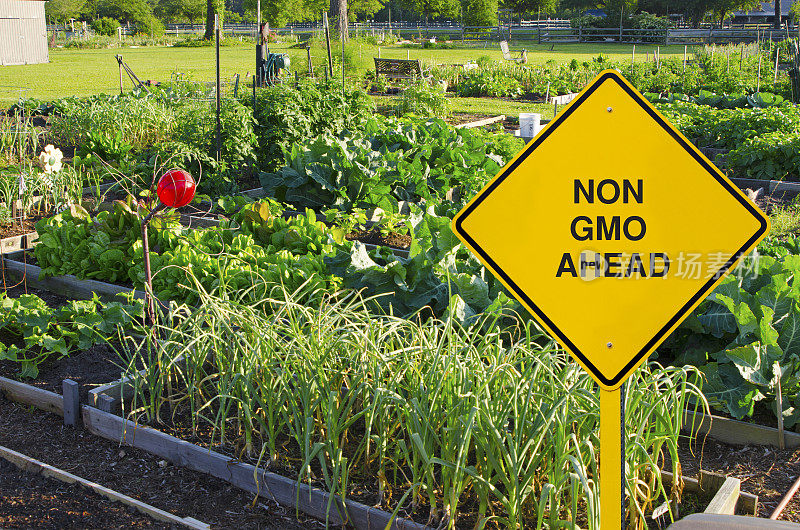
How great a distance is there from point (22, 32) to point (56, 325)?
1327 inches

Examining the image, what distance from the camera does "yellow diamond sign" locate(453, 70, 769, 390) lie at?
187cm

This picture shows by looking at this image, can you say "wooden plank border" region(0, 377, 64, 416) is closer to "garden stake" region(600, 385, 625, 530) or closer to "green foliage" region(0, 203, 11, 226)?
"garden stake" region(600, 385, 625, 530)

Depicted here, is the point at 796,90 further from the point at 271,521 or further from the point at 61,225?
the point at 271,521

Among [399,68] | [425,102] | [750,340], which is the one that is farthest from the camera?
[399,68]

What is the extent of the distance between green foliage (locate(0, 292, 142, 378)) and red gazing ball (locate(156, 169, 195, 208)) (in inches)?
37.8

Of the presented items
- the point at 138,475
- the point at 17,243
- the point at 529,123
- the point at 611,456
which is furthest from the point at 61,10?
the point at 611,456

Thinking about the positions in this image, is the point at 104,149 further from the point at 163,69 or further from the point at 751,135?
the point at 163,69

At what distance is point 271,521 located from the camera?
292cm

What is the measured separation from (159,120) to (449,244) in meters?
7.21

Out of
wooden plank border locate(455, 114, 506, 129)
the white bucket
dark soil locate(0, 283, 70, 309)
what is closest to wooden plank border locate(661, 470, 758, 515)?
dark soil locate(0, 283, 70, 309)

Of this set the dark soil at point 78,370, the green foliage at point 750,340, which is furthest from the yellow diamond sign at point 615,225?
the dark soil at point 78,370

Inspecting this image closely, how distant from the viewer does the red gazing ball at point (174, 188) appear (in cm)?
367

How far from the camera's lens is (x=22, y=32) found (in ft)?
108

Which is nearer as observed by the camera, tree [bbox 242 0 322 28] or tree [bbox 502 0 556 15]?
tree [bbox 242 0 322 28]
